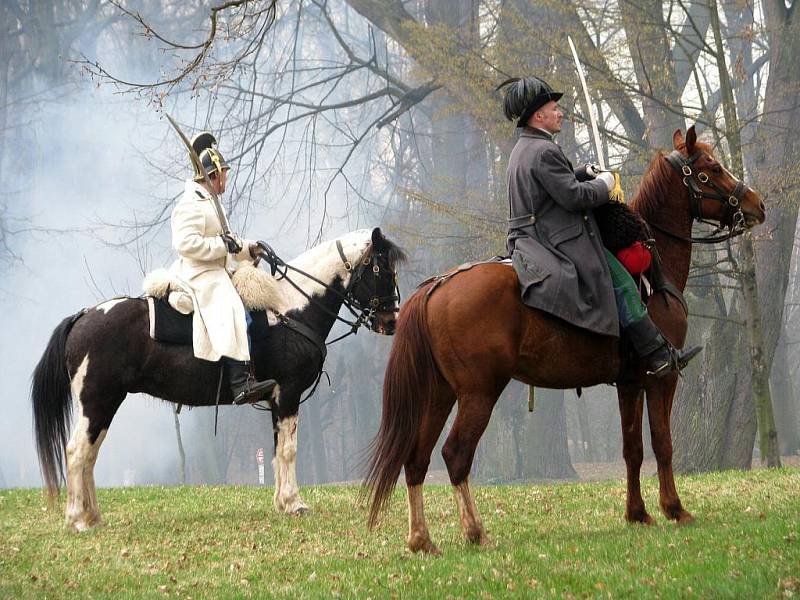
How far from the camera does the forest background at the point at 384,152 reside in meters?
16.6

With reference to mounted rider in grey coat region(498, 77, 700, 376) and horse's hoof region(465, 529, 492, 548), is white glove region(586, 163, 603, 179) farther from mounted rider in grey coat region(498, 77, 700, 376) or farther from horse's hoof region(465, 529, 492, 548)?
horse's hoof region(465, 529, 492, 548)

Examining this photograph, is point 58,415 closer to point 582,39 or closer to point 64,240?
point 582,39

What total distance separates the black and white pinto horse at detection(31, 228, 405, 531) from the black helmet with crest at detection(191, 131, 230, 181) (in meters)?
1.17

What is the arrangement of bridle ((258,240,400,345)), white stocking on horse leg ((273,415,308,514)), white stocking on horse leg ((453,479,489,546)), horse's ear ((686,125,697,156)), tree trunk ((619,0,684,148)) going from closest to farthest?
white stocking on horse leg ((453,479,489,546)), horse's ear ((686,125,697,156)), white stocking on horse leg ((273,415,308,514)), bridle ((258,240,400,345)), tree trunk ((619,0,684,148))

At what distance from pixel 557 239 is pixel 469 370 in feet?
3.62

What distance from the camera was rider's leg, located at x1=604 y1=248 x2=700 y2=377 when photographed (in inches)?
308

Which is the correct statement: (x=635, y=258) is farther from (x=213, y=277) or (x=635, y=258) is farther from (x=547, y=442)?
(x=547, y=442)

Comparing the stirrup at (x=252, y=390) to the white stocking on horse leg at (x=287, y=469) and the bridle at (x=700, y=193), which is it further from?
the bridle at (x=700, y=193)

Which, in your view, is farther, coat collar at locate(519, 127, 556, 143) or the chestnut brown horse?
coat collar at locate(519, 127, 556, 143)

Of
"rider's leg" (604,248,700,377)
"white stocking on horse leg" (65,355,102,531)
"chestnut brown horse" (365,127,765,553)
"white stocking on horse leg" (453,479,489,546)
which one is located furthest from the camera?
"white stocking on horse leg" (65,355,102,531)

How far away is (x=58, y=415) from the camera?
10.6m

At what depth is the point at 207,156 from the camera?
10.8 m

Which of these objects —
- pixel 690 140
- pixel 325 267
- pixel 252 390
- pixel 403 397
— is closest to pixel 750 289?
pixel 325 267

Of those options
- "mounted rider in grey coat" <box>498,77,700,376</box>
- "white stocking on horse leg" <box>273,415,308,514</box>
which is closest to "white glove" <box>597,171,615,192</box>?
"mounted rider in grey coat" <box>498,77,700,376</box>
